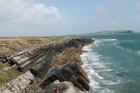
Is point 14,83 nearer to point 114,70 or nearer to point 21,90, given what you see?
point 21,90

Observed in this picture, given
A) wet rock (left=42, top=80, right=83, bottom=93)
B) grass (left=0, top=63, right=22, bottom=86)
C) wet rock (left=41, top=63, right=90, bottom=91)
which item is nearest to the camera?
wet rock (left=42, top=80, right=83, bottom=93)

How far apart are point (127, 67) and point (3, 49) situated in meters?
36.2

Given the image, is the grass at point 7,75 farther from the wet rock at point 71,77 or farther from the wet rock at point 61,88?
the wet rock at point 61,88

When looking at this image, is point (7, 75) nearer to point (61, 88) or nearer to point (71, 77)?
point (71, 77)

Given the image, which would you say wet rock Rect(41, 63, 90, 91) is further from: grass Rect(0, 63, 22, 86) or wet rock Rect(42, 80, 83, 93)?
wet rock Rect(42, 80, 83, 93)

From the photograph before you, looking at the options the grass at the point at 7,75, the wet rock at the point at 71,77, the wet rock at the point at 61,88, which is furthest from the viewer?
the grass at the point at 7,75

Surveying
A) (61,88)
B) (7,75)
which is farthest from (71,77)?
(7,75)

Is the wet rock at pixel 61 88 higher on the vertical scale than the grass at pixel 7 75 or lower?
higher

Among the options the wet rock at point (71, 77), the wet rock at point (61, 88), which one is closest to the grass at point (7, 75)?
the wet rock at point (71, 77)

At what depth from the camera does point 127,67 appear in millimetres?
63688

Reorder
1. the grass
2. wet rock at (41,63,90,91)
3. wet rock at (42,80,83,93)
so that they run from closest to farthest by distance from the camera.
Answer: wet rock at (42,80,83,93) < wet rock at (41,63,90,91) < the grass

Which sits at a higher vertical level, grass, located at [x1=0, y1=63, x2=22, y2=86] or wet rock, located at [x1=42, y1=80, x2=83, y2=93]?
wet rock, located at [x1=42, y1=80, x2=83, y2=93]

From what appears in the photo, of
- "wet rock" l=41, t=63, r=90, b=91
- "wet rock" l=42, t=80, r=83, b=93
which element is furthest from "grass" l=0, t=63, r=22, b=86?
"wet rock" l=42, t=80, r=83, b=93

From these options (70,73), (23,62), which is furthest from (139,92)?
(23,62)
